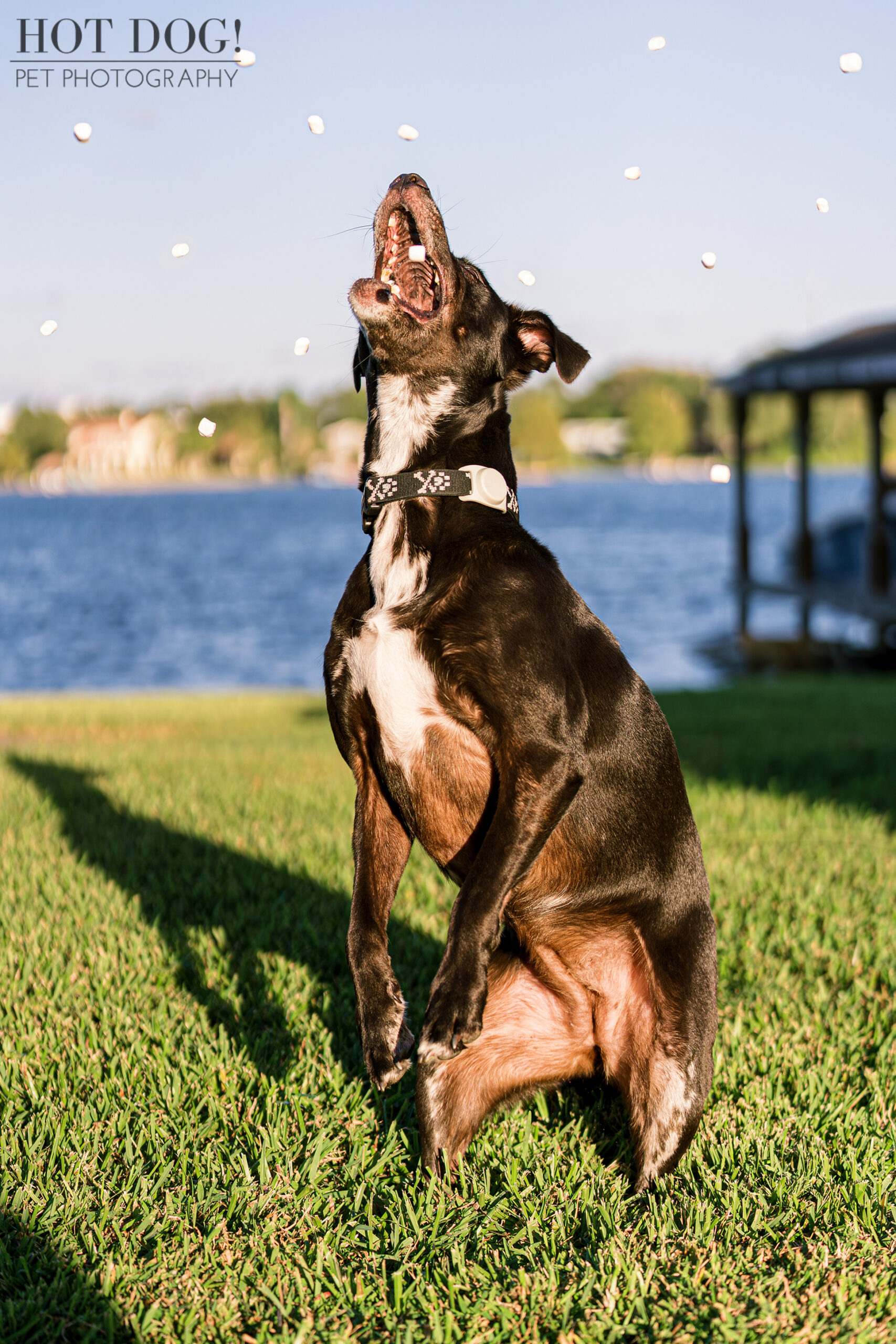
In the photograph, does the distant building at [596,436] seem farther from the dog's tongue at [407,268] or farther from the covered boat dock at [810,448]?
the dog's tongue at [407,268]

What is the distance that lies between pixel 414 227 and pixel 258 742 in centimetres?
698

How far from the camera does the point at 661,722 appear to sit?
3.08 meters

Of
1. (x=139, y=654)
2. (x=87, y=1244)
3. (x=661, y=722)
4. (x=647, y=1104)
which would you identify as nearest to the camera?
(x=87, y=1244)

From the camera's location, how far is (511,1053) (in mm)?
2982

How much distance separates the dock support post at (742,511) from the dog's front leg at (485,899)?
17.3m

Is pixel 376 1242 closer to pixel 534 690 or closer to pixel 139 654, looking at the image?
pixel 534 690

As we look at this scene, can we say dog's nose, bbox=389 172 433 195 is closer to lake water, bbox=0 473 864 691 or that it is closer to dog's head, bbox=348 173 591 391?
dog's head, bbox=348 173 591 391

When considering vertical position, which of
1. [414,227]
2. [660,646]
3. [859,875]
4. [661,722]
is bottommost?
[660,646]

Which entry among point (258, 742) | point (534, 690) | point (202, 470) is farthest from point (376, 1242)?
point (202, 470)

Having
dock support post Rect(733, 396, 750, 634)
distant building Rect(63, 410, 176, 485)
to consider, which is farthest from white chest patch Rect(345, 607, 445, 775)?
distant building Rect(63, 410, 176, 485)

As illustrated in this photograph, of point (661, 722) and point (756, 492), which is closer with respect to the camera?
point (661, 722)

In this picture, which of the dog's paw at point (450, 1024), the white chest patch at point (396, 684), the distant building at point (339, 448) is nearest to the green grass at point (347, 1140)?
the dog's paw at point (450, 1024)

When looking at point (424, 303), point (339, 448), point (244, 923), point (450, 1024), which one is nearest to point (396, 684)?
point (450, 1024)

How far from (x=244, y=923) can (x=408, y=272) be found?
259 centimetres
